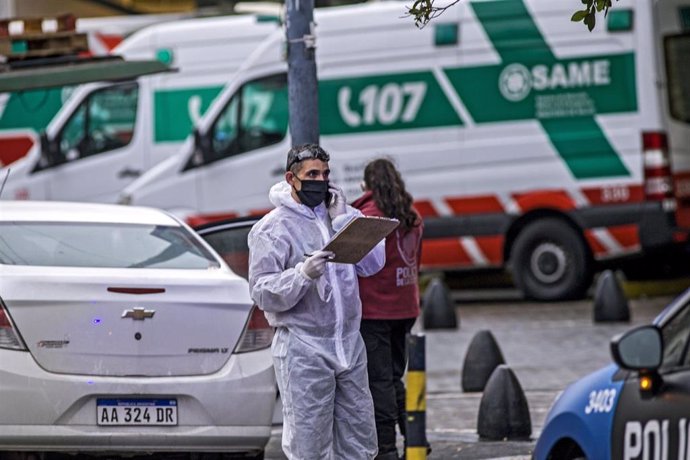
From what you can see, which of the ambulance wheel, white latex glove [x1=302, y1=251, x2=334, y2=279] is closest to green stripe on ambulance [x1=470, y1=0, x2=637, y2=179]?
the ambulance wheel

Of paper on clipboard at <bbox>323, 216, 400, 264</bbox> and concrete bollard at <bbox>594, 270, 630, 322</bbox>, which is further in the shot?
concrete bollard at <bbox>594, 270, 630, 322</bbox>

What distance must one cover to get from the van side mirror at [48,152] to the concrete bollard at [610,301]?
6892 mm

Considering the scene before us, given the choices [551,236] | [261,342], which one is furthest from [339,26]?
[261,342]

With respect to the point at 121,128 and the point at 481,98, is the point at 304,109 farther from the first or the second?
the point at 121,128

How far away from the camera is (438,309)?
1595 centimetres

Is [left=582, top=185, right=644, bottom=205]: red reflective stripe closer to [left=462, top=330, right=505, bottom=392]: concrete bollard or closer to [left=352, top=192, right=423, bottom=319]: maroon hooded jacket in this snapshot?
[left=462, top=330, right=505, bottom=392]: concrete bollard

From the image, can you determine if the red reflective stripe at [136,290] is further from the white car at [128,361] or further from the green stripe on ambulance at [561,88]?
the green stripe on ambulance at [561,88]

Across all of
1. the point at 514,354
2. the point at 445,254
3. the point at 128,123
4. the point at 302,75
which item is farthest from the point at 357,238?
the point at 128,123

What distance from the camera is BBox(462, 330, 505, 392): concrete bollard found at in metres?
11.9

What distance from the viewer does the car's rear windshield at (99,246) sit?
27.8 feet

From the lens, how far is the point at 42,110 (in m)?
20.9

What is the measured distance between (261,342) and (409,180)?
9463mm

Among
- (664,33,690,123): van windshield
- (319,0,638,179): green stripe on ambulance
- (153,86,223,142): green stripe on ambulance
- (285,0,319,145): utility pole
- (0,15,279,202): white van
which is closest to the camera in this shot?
(285,0,319,145): utility pole

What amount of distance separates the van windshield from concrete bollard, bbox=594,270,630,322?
2.60 m
